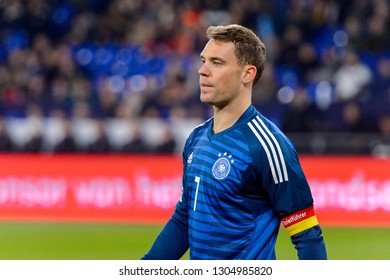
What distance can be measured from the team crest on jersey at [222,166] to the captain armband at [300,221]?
385mm

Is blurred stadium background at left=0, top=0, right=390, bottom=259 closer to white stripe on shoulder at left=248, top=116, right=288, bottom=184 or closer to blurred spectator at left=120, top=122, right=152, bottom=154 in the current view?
blurred spectator at left=120, top=122, right=152, bottom=154

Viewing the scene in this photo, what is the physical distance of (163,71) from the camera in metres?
20.0

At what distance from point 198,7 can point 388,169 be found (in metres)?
8.07

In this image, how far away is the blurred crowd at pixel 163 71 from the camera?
1811cm

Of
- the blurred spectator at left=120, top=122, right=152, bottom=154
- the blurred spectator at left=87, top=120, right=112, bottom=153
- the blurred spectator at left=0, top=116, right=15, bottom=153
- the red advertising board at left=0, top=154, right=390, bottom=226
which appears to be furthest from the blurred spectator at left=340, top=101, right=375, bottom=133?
the blurred spectator at left=0, top=116, right=15, bottom=153

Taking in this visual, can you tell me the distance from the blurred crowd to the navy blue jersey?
1250 cm

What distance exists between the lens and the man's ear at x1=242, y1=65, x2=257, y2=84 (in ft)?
15.9

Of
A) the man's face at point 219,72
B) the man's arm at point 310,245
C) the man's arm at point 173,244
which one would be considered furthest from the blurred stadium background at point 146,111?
the man's arm at point 310,245

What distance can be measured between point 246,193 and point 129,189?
10.8 meters

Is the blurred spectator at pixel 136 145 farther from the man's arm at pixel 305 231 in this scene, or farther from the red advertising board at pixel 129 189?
the man's arm at pixel 305 231

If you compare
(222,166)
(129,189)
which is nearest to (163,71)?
(129,189)

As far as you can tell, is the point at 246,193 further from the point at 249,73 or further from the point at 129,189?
the point at 129,189

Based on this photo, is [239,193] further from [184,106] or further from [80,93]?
[80,93]
